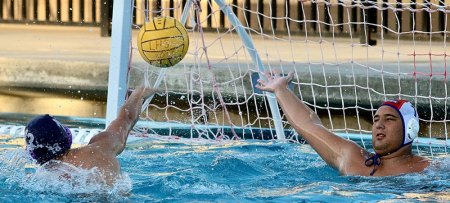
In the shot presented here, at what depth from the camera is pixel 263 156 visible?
666cm

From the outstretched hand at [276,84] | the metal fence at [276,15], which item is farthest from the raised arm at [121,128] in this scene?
the metal fence at [276,15]

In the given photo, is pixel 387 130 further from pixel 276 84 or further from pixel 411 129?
pixel 276 84

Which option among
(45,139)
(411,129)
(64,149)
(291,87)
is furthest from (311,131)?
(291,87)

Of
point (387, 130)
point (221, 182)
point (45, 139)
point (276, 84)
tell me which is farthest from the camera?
point (221, 182)

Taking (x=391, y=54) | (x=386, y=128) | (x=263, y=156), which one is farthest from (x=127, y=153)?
(x=391, y=54)

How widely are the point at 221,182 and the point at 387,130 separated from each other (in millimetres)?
949

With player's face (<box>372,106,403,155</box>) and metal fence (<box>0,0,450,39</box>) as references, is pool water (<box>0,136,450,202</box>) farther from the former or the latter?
metal fence (<box>0,0,450,39</box>)

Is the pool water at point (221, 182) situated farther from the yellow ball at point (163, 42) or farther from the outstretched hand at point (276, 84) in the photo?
the yellow ball at point (163, 42)

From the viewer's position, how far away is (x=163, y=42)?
5.75 m

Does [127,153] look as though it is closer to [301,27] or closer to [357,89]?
[357,89]

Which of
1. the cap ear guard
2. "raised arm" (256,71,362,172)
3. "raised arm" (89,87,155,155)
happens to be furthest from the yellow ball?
the cap ear guard

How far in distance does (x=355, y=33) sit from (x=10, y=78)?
407 centimetres

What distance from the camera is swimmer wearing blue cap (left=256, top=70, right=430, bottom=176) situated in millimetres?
5305

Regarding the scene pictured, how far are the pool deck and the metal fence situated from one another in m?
0.37
